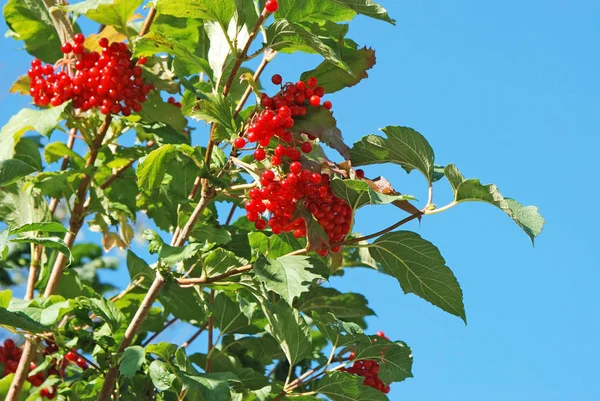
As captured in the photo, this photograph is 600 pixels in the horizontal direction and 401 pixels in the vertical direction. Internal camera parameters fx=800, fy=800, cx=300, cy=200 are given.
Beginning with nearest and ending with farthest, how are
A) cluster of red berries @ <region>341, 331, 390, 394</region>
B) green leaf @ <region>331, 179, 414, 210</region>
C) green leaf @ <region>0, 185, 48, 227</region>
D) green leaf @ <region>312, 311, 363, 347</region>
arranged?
green leaf @ <region>331, 179, 414, 210</region> < green leaf @ <region>312, 311, 363, 347</region> < cluster of red berries @ <region>341, 331, 390, 394</region> < green leaf @ <region>0, 185, 48, 227</region>

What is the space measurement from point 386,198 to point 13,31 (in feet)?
7.23

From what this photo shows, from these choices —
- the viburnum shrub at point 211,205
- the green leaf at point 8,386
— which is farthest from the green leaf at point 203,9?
the green leaf at point 8,386

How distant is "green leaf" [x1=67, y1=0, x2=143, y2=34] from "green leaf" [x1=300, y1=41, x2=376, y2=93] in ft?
2.88

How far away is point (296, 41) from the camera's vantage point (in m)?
2.34

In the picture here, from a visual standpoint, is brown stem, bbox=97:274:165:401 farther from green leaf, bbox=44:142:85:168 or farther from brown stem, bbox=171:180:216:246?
green leaf, bbox=44:142:85:168

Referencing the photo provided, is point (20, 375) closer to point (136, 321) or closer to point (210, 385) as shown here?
point (136, 321)

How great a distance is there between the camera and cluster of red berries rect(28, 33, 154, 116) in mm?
2885

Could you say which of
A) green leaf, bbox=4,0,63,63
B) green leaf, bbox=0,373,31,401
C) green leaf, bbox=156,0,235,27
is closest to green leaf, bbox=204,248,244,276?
green leaf, bbox=156,0,235,27

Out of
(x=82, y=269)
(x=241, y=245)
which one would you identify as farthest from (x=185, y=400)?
(x=82, y=269)

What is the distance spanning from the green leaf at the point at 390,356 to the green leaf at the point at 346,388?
12cm

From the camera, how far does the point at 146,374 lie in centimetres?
275

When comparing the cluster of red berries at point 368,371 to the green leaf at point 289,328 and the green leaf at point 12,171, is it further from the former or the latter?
the green leaf at point 12,171

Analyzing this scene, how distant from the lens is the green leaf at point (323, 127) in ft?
7.38

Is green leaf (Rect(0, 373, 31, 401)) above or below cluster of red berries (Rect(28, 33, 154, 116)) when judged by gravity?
below
